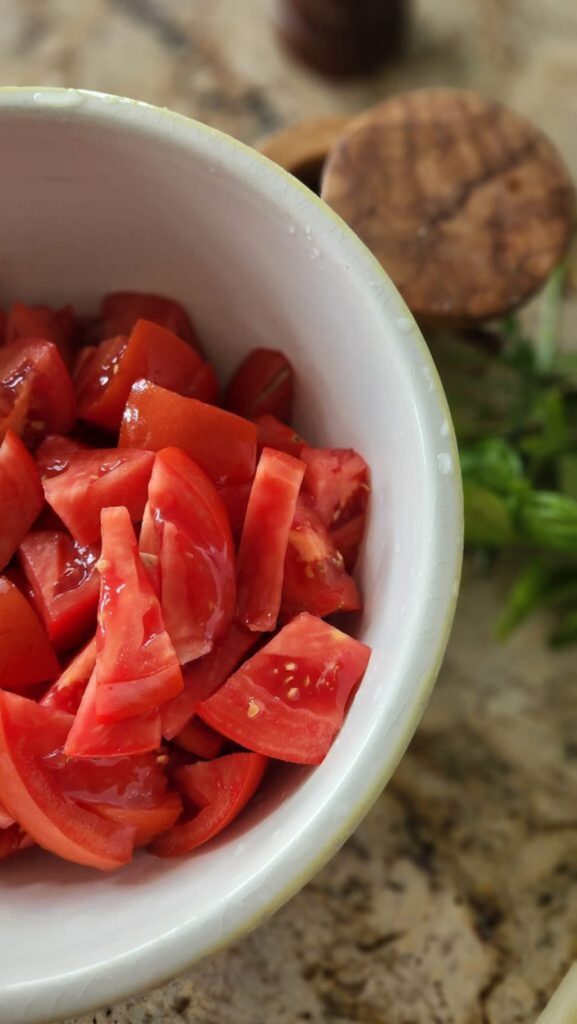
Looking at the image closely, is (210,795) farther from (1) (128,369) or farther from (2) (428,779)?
(2) (428,779)

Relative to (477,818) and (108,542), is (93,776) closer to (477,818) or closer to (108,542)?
(108,542)

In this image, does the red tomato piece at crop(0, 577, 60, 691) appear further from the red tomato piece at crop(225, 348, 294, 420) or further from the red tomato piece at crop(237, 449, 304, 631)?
the red tomato piece at crop(225, 348, 294, 420)

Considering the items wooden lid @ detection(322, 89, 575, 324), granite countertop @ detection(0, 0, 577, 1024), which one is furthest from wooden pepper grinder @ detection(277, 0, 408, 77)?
wooden lid @ detection(322, 89, 575, 324)

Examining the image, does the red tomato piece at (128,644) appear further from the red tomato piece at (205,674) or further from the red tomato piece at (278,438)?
the red tomato piece at (278,438)

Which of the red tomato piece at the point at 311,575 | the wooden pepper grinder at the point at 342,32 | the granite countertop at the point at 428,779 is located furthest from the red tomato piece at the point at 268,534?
the wooden pepper grinder at the point at 342,32

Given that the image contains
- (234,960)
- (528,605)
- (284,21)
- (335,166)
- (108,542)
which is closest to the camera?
(108,542)

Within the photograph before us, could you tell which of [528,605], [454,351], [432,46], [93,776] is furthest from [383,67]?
[93,776]

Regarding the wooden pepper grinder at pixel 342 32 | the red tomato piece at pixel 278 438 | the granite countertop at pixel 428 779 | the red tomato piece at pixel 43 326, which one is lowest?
the granite countertop at pixel 428 779
